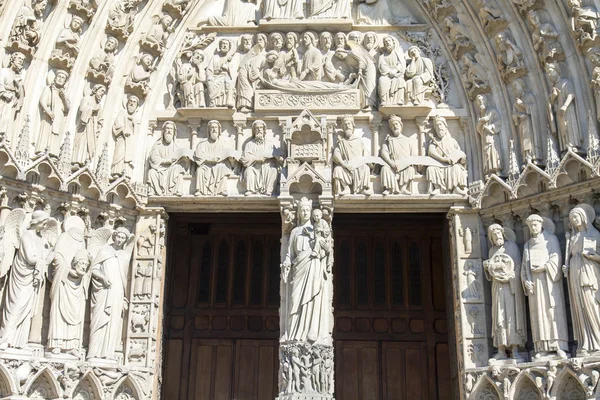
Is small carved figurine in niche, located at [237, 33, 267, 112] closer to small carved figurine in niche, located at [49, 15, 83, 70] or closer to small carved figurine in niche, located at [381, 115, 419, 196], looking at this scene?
small carved figurine in niche, located at [381, 115, 419, 196]

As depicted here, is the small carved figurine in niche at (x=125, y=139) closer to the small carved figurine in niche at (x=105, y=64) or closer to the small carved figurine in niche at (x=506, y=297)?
the small carved figurine in niche at (x=105, y=64)

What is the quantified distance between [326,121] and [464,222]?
2205 millimetres

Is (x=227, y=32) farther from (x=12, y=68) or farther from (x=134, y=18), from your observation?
(x=12, y=68)

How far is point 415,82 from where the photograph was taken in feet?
31.7

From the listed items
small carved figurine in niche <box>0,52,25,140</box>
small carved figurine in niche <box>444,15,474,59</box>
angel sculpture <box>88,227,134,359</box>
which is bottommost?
angel sculpture <box>88,227,134,359</box>

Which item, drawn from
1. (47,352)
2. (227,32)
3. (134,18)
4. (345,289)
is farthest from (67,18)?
(345,289)

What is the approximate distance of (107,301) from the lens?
339 inches

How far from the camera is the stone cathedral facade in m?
8.19

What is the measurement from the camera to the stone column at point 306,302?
8.34m

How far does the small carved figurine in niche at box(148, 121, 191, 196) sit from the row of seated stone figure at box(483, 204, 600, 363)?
3993 mm

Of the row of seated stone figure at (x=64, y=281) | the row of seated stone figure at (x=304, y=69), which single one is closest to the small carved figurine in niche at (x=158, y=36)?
the row of seated stone figure at (x=304, y=69)

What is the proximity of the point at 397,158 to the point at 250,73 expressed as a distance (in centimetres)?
234

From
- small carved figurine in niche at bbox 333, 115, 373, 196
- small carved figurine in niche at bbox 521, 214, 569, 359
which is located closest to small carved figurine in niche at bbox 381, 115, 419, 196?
small carved figurine in niche at bbox 333, 115, 373, 196

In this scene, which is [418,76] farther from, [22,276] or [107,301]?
[22,276]
